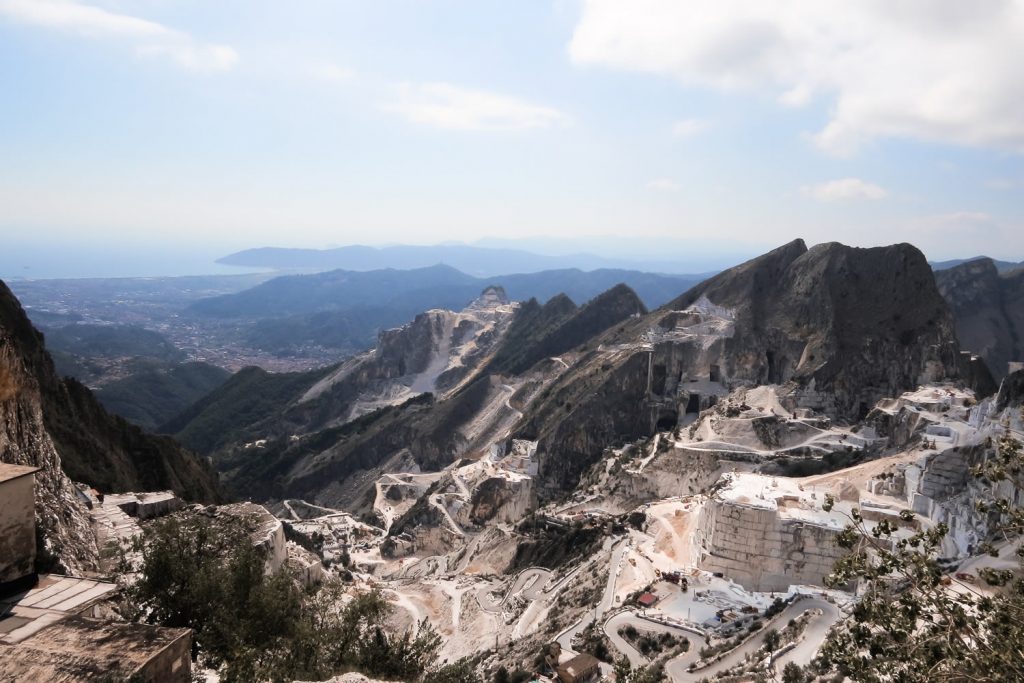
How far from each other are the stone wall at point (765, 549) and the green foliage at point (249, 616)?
20.8 m

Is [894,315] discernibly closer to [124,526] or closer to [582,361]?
[582,361]

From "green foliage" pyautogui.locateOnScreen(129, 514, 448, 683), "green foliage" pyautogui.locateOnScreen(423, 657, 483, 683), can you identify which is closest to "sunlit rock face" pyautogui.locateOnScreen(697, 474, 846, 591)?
"green foliage" pyautogui.locateOnScreen(423, 657, 483, 683)

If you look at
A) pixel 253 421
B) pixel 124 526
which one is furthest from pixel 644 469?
pixel 253 421

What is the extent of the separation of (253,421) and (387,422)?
38.5 meters

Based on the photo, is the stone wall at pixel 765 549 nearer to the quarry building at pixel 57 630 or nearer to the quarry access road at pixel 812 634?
the quarry access road at pixel 812 634

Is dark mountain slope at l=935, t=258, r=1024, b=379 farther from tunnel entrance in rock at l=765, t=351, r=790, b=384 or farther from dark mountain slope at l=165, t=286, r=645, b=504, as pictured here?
tunnel entrance in rock at l=765, t=351, r=790, b=384

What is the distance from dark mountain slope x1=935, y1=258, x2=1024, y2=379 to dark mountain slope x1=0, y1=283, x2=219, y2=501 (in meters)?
124

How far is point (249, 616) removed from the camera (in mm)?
17703

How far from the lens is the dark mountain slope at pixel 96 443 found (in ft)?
114

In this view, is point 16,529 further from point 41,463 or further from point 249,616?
point 41,463

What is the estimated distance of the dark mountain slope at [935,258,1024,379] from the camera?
12069cm

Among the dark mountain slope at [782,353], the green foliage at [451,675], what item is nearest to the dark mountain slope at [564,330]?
the dark mountain slope at [782,353]

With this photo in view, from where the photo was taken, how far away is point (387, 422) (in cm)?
9619

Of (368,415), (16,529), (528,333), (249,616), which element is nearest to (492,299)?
(528,333)
